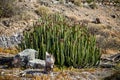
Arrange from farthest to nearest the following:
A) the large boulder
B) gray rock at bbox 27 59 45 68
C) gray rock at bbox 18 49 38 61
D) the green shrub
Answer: the green shrub < gray rock at bbox 18 49 38 61 < the large boulder < gray rock at bbox 27 59 45 68

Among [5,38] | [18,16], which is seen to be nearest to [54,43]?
[5,38]

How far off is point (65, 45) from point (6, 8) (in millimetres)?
13388

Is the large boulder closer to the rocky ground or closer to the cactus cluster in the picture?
the rocky ground

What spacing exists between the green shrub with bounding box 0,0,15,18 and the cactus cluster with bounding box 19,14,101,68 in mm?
10046

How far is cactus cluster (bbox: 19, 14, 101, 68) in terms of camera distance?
717 inches

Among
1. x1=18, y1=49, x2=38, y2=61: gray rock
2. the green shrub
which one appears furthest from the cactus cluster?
the green shrub

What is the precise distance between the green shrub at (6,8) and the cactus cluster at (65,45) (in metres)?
10.0

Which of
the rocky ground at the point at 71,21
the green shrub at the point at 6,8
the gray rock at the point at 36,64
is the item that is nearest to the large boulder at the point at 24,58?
the gray rock at the point at 36,64

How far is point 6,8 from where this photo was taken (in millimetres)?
30672

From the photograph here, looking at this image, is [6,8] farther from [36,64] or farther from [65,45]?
[36,64]

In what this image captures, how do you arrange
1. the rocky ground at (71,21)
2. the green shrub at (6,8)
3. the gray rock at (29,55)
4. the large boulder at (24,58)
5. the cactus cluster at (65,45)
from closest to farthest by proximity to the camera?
the rocky ground at (71,21) → the large boulder at (24,58) → the gray rock at (29,55) → the cactus cluster at (65,45) → the green shrub at (6,8)

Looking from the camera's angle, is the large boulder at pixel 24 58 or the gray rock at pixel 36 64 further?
the large boulder at pixel 24 58

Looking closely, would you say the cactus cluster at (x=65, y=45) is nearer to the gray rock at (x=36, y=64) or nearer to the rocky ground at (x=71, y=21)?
the rocky ground at (x=71, y=21)

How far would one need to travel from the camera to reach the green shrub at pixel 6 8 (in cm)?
3036
